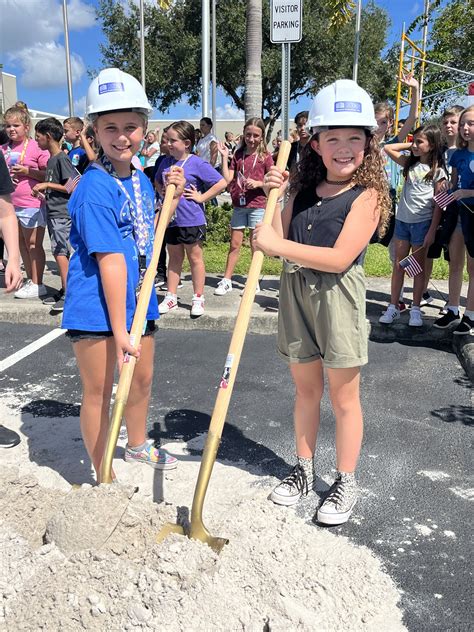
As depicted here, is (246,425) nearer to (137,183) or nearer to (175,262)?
(137,183)

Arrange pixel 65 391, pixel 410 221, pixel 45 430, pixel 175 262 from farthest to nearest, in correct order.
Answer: pixel 175 262, pixel 410 221, pixel 65 391, pixel 45 430

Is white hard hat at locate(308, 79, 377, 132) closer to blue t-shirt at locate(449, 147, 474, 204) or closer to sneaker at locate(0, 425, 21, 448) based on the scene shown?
sneaker at locate(0, 425, 21, 448)

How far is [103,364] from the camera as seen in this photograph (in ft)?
9.21

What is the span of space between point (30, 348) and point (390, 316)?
3577 millimetres

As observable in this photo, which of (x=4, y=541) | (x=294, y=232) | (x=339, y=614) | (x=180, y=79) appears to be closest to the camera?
(x=339, y=614)

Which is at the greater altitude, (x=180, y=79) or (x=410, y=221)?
(x=180, y=79)

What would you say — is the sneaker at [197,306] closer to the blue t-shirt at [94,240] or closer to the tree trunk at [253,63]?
the blue t-shirt at [94,240]

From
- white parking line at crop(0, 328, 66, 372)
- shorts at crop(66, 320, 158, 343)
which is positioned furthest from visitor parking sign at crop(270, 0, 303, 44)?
shorts at crop(66, 320, 158, 343)

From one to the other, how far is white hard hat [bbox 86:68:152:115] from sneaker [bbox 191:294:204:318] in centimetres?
366

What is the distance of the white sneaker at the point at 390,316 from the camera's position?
5871 millimetres

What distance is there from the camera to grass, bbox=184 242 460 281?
7812mm

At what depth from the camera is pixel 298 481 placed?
3084mm

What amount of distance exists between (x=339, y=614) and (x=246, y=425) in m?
1.85

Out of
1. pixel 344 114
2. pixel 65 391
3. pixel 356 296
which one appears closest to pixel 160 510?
pixel 356 296
